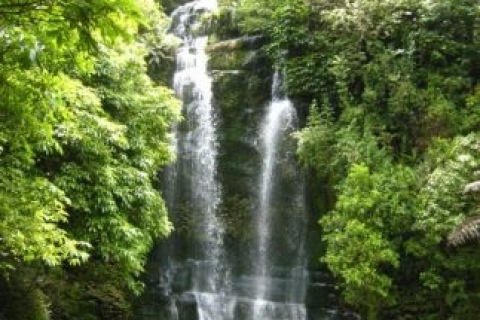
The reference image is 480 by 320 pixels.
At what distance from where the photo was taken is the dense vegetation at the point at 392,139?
1052cm

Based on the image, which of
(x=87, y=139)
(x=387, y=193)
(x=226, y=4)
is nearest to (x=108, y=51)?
(x=87, y=139)

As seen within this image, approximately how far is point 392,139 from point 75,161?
7.35 m

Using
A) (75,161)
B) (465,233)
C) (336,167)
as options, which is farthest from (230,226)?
(465,233)

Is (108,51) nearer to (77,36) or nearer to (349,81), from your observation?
(349,81)

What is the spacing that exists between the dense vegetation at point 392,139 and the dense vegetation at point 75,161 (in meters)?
4.01

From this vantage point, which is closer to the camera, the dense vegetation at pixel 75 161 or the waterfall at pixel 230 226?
the dense vegetation at pixel 75 161

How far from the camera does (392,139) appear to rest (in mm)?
13031

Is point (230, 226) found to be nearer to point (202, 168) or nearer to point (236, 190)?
point (236, 190)

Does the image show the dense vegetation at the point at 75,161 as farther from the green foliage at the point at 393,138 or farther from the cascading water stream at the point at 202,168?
the green foliage at the point at 393,138

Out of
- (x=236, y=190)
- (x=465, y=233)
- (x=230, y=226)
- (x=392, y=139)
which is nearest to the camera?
(x=465, y=233)

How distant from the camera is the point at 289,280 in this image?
1452 centimetres

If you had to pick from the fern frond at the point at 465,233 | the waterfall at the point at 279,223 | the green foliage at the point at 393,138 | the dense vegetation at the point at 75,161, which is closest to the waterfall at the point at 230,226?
the waterfall at the point at 279,223

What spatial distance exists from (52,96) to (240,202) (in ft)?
39.3

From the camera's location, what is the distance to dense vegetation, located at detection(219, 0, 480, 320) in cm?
1052
